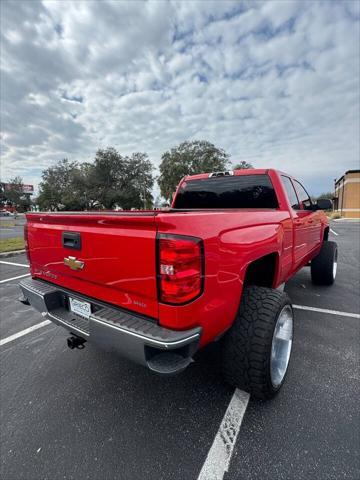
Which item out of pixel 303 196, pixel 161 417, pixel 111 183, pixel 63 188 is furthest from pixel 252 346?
pixel 63 188

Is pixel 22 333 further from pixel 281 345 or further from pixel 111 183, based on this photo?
pixel 111 183

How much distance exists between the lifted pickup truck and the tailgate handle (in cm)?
1

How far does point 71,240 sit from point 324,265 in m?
4.59

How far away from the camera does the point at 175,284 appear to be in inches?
59.9

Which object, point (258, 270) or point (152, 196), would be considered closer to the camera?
point (258, 270)

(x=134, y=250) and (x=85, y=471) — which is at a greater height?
(x=134, y=250)

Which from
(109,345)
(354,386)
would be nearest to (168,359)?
(109,345)

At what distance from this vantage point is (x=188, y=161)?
41531 mm

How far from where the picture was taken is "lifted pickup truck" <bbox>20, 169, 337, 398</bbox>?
1546mm

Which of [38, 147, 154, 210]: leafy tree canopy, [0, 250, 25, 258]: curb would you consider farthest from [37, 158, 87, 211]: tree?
[0, 250, 25, 258]: curb

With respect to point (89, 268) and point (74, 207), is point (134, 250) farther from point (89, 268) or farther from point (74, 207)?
point (74, 207)

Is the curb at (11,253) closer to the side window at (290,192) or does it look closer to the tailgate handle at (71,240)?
the tailgate handle at (71,240)

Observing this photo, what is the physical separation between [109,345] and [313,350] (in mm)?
2286

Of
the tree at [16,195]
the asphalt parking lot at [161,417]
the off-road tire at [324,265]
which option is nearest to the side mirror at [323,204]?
the off-road tire at [324,265]
